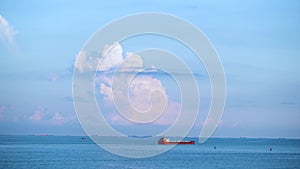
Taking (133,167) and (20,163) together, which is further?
(20,163)

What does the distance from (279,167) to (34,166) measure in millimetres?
48408

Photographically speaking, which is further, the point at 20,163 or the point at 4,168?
the point at 20,163

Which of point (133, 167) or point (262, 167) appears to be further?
point (262, 167)

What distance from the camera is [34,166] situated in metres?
99.8

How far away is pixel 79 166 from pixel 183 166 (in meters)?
20.4

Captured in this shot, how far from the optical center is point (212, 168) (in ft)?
332

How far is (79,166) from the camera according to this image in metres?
100

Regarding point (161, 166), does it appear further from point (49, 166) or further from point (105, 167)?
point (49, 166)

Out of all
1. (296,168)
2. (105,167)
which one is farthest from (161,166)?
(296,168)

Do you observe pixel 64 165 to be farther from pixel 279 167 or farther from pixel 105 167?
pixel 279 167

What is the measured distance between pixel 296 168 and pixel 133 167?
32.0 metres

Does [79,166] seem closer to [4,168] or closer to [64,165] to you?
[64,165]

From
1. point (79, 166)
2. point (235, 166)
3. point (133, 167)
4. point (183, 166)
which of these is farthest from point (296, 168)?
point (79, 166)

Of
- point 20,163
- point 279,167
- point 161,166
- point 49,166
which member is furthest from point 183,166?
point 20,163
